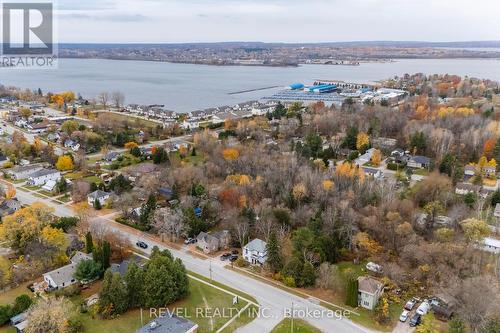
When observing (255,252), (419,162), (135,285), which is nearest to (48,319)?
(135,285)

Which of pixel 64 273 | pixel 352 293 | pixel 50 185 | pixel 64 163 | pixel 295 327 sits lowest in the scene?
pixel 295 327

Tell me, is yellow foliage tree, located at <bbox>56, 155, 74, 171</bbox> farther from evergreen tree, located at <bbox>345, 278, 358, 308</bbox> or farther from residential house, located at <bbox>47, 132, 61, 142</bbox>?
evergreen tree, located at <bbox>345, 278, 358, 308</bbox>

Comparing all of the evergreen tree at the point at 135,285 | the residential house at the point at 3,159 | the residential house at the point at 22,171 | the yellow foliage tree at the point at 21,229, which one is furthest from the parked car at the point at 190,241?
the residential house at the point at 3,159

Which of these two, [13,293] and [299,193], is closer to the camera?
[13,293]

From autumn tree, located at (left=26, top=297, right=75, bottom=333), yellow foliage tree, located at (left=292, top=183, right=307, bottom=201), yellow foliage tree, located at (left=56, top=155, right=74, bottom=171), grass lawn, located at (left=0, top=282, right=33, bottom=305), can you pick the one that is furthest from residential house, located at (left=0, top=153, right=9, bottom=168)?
yellow foliage tree, located at (left=292, top=183, right=307, bottom=201)

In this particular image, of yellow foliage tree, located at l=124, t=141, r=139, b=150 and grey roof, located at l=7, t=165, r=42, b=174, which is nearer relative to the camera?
grey roof, located at l=7, t=165, r=42, b=174

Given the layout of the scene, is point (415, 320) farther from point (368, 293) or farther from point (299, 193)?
point (299, 193)
